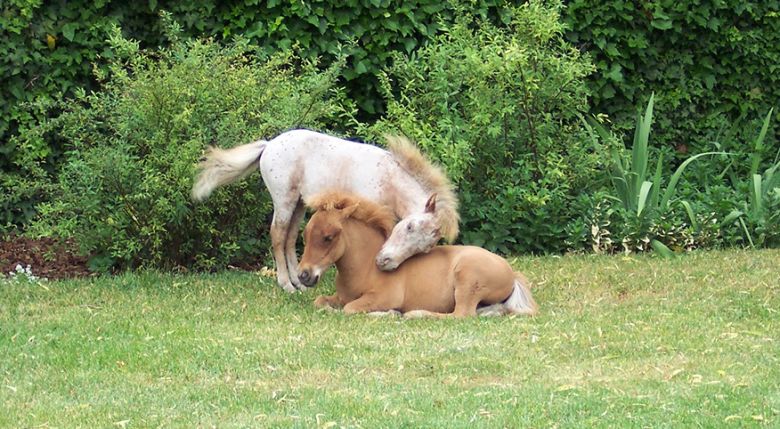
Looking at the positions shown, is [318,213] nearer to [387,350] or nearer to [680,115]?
[387,350]

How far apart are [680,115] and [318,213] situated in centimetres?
595

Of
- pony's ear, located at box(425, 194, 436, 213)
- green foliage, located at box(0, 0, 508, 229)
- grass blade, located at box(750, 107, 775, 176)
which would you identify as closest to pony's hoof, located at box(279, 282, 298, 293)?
pony's ear, located at box(425, 194, 436, 213)

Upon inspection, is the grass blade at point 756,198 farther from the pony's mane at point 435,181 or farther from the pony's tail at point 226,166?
the pony's tail at point 226,166

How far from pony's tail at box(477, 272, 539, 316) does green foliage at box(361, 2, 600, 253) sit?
225 centimetres

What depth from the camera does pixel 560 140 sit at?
428 inches

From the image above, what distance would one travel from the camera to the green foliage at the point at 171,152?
9.39 metres

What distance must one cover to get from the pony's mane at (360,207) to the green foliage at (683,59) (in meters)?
4.32

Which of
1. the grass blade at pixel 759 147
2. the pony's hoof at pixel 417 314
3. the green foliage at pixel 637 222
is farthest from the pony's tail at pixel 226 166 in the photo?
the grass blade at pixel 759 147

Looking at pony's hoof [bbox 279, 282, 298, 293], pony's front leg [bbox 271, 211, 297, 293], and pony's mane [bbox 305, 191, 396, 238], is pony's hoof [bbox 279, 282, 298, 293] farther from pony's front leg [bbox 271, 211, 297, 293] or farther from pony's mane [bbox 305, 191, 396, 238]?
pony's mane [bbox 305, 191, 396, 238]

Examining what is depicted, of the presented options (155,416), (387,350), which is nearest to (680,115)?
(387,350)

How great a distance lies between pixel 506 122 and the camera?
10.6 meters

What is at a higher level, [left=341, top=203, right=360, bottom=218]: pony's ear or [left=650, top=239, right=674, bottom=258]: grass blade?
[left=341, top=203, right=360, bottom=218]: pony's ear

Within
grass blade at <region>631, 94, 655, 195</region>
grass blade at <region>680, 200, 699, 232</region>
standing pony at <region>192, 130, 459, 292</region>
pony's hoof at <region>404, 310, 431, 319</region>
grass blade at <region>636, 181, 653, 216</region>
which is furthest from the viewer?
grass blade at <region>631, 94, 655, 195</region>

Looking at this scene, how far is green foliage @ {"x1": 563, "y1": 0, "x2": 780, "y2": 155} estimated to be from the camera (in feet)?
39.4
